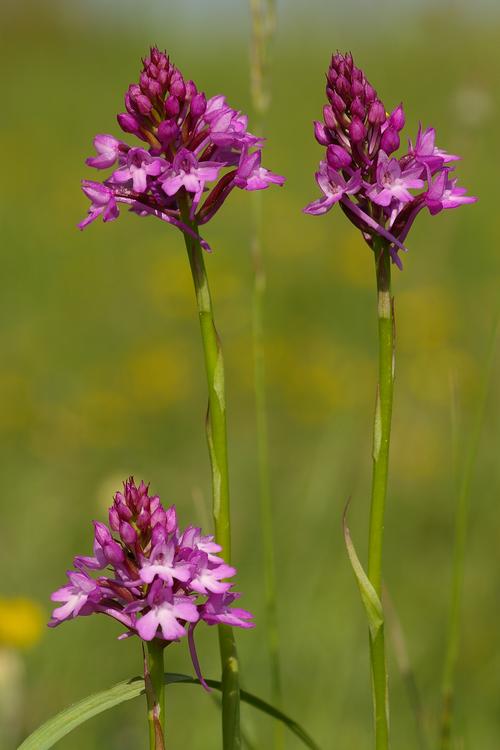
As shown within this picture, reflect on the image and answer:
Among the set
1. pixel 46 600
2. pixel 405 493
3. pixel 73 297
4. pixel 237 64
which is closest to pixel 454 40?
pixel 405 493

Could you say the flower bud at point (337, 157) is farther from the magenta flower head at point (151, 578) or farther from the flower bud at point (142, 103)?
the magenta flower head at point (151, 578)

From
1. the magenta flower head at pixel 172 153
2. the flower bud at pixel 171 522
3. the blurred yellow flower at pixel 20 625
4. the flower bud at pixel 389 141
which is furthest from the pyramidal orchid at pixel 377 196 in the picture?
the blurred yellow flower at pixel 20 625

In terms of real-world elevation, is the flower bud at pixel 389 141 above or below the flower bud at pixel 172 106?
below

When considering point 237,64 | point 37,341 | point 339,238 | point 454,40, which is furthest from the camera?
point 237,64

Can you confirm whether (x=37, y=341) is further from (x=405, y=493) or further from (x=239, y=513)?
(x=405, y=493)

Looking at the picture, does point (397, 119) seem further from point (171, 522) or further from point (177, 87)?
point (171, 522)

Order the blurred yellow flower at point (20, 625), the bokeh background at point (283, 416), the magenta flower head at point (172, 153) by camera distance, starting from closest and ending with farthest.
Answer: the magenta flower head at point (172, 153), the blurred yellow flower at point (20, 625), the bokeh background at point (283, 416)
